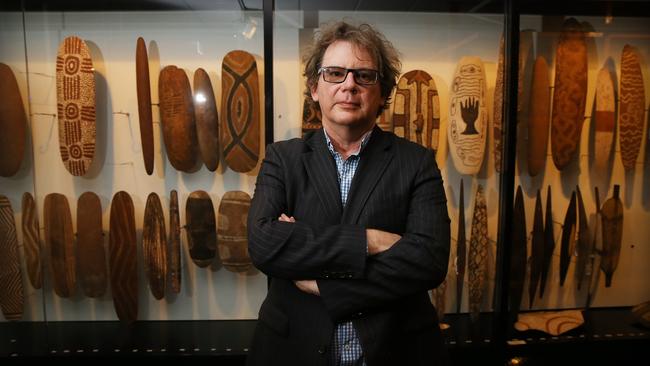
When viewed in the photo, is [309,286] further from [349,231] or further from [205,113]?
[205,113]

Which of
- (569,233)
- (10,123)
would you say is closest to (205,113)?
(10,123)

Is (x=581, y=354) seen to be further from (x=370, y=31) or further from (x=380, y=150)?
(x=370, y=31)

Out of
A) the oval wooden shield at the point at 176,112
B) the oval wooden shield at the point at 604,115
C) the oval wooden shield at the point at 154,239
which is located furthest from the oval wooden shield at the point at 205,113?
the oval wooden shield at the point at 604,115

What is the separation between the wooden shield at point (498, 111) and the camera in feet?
7.52

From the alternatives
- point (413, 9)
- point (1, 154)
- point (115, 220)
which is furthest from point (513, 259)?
point (1, 154)

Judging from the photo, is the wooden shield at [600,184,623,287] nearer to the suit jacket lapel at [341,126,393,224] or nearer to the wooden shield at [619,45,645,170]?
the wooden shield at [619,45,645,170]

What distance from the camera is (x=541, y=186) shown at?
2.48m

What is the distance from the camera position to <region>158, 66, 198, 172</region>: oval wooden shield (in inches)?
91.9

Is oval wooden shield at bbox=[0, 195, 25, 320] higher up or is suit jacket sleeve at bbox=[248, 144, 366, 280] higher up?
suit jacket sleeve at bbox=[248, 144, 366, 280]

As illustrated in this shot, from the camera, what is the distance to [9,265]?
7.63ft

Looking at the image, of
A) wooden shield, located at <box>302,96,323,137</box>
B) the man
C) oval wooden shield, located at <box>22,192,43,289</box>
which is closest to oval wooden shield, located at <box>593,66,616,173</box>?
wooden shield, located at <box>302,96,323,137</box>

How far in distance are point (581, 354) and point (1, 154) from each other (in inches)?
124

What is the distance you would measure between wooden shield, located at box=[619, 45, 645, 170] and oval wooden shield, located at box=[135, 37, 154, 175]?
252 cm

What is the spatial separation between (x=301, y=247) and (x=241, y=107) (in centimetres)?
140
